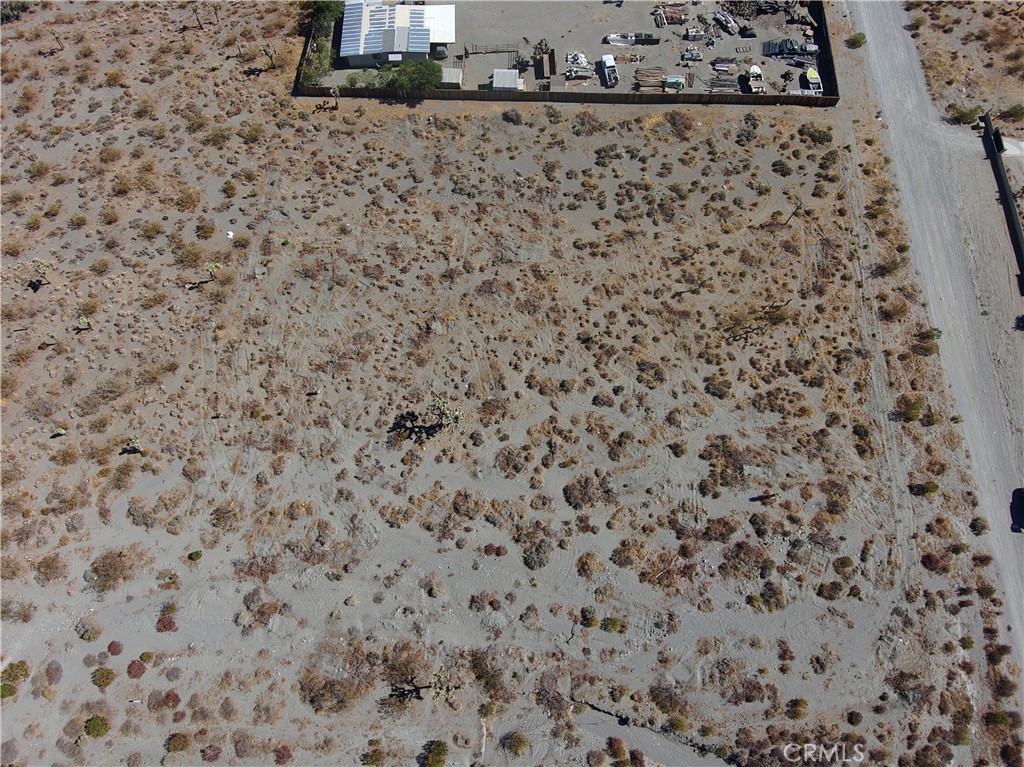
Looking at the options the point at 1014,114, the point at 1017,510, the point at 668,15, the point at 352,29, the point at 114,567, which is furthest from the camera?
the point at 668,15

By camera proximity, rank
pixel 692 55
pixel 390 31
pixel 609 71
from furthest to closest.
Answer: pixel 692 55, pixel 390 31, pixel 609 71

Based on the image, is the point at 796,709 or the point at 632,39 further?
the point at 632,39

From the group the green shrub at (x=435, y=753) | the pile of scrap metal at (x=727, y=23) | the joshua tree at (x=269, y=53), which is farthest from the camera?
the pile of scrap metal at (x=727, y=23)

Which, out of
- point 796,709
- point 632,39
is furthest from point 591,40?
point 796,709

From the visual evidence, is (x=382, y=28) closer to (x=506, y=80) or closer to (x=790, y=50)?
(x=506, y=80)

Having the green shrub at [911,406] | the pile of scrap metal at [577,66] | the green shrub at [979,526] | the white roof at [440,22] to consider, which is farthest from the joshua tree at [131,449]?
the green shrub at [979,526]

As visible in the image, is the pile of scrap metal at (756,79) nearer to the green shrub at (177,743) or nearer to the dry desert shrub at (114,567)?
the dry desert shrub at (114,567)

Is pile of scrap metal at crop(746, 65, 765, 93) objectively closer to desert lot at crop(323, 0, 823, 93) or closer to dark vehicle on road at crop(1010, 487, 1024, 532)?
desert lot at crop(323, 0, 823, 93)
